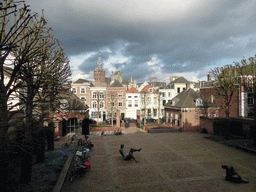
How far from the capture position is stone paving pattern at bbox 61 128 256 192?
358 inches

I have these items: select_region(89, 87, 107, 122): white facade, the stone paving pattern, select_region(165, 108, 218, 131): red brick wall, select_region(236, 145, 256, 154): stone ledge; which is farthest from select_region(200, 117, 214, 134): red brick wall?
select_region(89, 87, 107, 122): white facade

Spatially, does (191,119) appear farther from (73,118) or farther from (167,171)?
(73,118)

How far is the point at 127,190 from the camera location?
880 cm

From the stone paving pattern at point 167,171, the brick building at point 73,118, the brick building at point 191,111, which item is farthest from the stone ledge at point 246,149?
the brick building at point 73,118

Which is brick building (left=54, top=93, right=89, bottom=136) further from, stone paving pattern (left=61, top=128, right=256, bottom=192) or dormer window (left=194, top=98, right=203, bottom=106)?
dormer window (left=194, top=98, right=203, bottom=106)

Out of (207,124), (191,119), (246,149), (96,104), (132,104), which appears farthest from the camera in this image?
(132,104)

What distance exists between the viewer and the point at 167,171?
11125 mm

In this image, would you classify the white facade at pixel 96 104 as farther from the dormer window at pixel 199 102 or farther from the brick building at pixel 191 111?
the dormer window at pixel 199 102

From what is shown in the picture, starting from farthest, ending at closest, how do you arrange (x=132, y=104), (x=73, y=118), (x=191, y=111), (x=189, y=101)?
(x=132, y=104)
(x=189, y=101)
(x=191, y=111)
(x=73, y=118)

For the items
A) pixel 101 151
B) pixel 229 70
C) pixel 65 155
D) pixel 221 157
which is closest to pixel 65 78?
pixel 65 155

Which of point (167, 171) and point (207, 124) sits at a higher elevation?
point (207, 124)

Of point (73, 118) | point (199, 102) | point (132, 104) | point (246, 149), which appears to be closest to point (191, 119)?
point (199, 102)

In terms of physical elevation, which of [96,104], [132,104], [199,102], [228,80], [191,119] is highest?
[228,80]

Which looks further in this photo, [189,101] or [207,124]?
[189,101]
